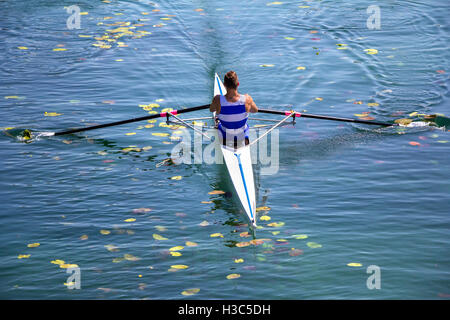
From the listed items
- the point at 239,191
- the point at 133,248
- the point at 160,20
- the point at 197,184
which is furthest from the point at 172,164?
the point at 160,20

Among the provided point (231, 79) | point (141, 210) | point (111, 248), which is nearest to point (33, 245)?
point (111, 248)

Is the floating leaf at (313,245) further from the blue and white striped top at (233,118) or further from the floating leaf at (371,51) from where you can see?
the floating leaf at (371,51)

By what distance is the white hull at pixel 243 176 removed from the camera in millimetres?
10023

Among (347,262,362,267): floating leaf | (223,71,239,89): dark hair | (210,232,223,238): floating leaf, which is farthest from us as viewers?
(223,71,239,89): dark hair

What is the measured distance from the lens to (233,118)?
11.6 m

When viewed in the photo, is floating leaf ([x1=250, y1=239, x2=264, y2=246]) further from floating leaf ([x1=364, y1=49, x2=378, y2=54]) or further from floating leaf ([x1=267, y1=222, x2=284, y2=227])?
floating leaf ([x1=364, y1=49, x2=378, y2=54])

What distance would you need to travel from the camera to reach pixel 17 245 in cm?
959

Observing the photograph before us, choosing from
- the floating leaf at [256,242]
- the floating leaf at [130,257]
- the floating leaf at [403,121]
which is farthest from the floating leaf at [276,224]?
the floating leaf at [403,121]

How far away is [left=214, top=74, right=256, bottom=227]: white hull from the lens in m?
10.0

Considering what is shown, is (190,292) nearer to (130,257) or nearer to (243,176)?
(130,257)

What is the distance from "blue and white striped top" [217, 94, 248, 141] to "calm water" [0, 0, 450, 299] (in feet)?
2.84

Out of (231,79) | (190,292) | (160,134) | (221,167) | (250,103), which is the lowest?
(190,292)

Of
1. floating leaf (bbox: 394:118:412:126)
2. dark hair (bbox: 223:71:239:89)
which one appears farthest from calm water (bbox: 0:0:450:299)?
dark hair (bbox: 223:71:239:89)

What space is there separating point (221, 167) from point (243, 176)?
64.5 inches
